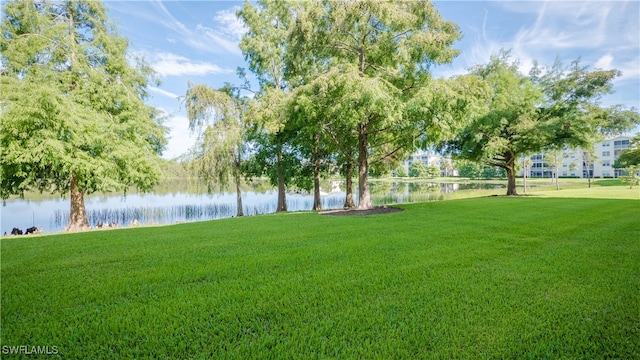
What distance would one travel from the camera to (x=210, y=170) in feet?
50.6

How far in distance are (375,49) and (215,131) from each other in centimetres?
879

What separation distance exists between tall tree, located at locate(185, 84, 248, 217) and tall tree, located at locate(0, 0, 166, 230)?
2162 mm

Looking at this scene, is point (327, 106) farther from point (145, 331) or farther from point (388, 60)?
point (145, 331)

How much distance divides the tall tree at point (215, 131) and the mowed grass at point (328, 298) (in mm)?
9257

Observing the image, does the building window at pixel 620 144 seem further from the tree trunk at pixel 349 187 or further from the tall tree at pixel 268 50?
the tall tree at pixel 268 50

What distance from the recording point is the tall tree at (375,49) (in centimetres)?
953

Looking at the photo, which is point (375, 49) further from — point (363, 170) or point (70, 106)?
point (70, 106)

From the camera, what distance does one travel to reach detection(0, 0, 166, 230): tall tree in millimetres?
9141

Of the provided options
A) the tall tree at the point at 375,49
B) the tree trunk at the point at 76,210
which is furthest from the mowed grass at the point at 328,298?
the tree trunk at the point at 76,210

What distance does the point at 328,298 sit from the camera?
3320 millimetres

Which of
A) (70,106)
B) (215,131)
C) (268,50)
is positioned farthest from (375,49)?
(70,106)

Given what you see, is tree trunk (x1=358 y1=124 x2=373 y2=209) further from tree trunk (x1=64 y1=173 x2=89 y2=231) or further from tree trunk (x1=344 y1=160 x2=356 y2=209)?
tree trunk (x1=64 y1=173 x2=89 y2=231)

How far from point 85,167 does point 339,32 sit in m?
10.2

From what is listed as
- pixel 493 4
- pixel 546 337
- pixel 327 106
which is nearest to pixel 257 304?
pixel 546 337
